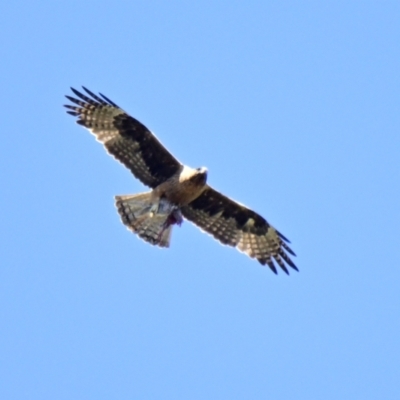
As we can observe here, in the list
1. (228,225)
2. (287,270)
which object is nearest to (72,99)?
(228,225)

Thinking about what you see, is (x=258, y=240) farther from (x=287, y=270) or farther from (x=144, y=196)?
(x=144, y=196)

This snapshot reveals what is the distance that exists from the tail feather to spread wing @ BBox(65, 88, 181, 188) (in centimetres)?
30

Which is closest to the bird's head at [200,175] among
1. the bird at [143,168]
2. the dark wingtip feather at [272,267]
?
the bird at [143,168]

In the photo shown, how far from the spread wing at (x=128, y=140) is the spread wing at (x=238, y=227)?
2.18ft

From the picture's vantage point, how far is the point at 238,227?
17359 millimetres

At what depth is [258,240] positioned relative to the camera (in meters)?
17.5

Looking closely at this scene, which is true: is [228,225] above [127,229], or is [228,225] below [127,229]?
above

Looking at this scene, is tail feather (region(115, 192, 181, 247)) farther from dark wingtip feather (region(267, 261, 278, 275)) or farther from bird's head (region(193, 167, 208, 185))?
dark wingtip feather (region(267, 261, 278, 275))

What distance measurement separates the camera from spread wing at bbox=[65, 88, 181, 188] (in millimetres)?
16734

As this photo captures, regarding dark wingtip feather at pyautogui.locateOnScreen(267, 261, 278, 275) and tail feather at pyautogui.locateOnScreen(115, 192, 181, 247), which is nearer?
tail feather at pyautogui.locateOnScreen(115, 192, 181, 247)

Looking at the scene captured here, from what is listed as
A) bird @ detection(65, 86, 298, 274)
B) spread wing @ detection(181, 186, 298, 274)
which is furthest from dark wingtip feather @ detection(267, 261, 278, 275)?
bird @ detection(65, 86, 298, 274)

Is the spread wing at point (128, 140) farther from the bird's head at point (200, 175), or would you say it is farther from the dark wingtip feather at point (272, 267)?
the dark wingtip feather at point (272, 267)

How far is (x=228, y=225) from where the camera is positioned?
1728 cm

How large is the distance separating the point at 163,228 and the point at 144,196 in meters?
0.50
